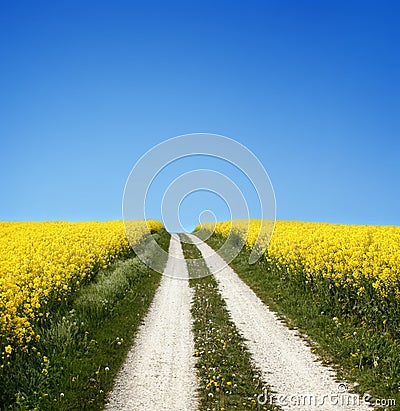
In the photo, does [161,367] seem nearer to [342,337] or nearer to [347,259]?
[342,337]

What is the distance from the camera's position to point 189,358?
11758 millimetres

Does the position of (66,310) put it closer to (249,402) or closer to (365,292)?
(249,402)

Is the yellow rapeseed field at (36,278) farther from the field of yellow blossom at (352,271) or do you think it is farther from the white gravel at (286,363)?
the field of yellow blossom at (352,271)

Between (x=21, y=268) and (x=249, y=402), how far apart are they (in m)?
8.77

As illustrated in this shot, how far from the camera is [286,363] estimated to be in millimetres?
11438

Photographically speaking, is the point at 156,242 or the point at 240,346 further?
the point at 156,242

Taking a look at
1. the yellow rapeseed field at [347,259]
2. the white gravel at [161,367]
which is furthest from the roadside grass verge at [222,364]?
the yellow rapeseed field at [347,259]

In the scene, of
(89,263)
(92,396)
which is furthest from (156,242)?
(92,396)

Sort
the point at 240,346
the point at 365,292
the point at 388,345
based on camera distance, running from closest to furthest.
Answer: the point at 388,345 < the point at 240,346 < the point at 365,292

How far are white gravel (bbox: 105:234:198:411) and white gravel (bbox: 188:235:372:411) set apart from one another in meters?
1.75

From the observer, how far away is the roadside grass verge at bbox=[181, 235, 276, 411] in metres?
9.26

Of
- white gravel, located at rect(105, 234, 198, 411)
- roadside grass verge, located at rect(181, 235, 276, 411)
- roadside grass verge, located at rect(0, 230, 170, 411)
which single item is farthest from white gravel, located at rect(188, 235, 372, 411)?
roadside grass verge, located at rect(0, 230, 170, 411)

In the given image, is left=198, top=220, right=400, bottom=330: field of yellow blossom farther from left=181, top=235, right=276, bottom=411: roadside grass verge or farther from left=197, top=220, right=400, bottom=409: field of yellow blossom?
left=181, top=235, right=276, bottom=411: roadside grass verge

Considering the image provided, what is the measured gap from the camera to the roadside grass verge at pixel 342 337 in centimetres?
990
